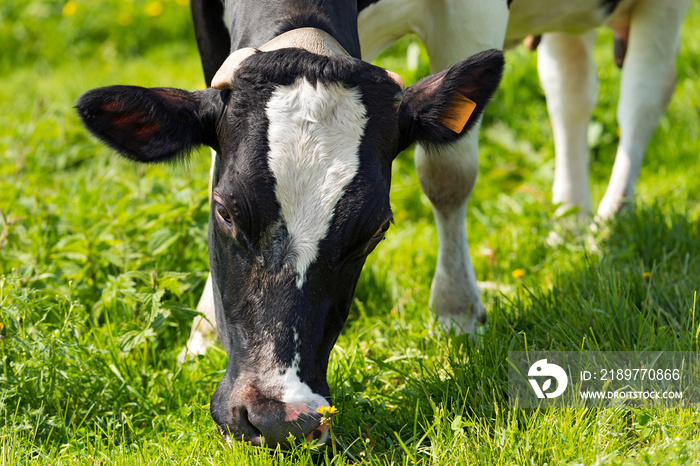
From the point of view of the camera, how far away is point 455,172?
11.7 ft

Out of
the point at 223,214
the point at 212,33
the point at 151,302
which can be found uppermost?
the point at 212,33

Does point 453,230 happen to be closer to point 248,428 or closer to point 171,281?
point 171,281

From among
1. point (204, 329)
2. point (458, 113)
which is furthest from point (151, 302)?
point (458, 113)

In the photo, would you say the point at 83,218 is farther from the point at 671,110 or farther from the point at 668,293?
the point at 671,110

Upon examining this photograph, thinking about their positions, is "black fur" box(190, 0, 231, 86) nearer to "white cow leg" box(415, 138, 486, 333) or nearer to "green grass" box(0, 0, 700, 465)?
"green grass" box(0, 0, 700, 465)

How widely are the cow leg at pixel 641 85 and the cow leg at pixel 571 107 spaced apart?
324 millimetres

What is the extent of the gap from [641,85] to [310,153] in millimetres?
2803

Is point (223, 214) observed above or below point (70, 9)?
below

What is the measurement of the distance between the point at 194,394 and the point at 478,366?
1.07 metres

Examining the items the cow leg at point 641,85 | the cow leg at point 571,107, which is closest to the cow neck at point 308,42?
the cow leg at point 641,85

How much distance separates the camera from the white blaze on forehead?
87.8 inches

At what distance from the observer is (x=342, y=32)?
9.14 ft

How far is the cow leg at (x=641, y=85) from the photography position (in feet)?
14.0

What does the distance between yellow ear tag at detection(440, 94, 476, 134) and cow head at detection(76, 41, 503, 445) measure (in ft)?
0.19
